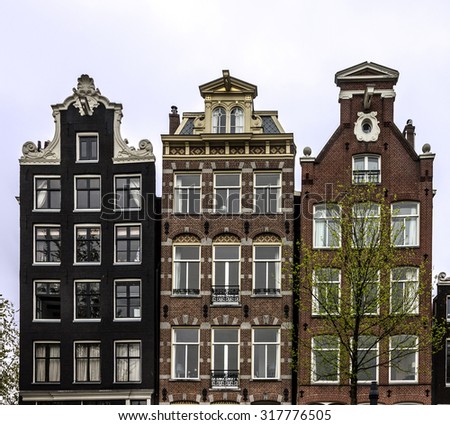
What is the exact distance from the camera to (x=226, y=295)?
114 feet

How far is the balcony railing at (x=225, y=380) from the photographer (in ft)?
112

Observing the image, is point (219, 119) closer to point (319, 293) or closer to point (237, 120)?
point (237, 120)

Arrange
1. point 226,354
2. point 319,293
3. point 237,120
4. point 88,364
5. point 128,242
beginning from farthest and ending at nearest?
point 237,120, point 128,242, point 88,364, point 226,354, point 319,293

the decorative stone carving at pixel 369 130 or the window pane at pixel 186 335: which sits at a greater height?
the decorative stone carving at pixel 369 130

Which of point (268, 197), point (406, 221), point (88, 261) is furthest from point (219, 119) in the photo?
point (406, 221)

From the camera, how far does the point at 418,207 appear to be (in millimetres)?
34281

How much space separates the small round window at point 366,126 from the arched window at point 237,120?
5.14 meters

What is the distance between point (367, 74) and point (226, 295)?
11.0 metres

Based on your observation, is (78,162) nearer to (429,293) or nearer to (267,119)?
(267,119)

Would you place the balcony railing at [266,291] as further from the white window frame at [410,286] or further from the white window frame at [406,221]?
the white window frame at [406,221]

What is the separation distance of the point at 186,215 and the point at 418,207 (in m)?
9.67

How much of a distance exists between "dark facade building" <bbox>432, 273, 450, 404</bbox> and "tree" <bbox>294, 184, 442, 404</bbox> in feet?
8.15

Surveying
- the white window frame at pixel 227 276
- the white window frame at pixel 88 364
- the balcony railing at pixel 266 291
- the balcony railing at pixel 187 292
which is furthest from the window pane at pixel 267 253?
the white window frame at pixel 88 364
